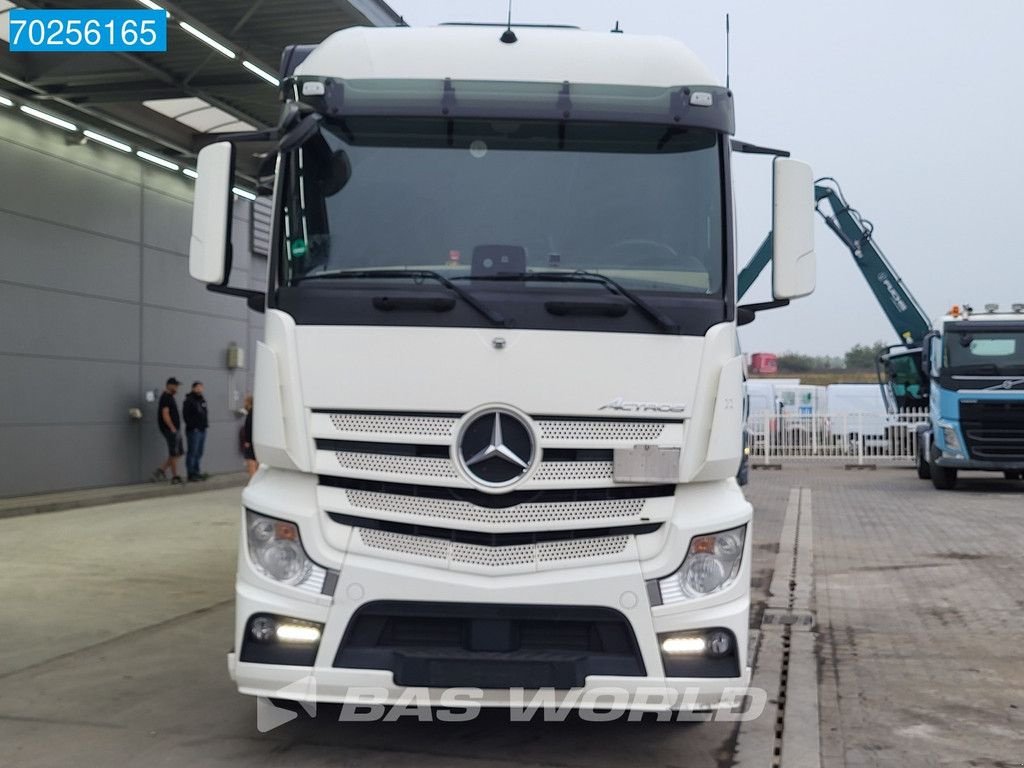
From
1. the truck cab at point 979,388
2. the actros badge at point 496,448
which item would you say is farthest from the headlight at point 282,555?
the truck cab at point 979,388

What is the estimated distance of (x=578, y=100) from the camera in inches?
205

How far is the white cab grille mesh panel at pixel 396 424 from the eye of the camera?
15.6 feet

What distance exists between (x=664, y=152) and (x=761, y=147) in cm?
64

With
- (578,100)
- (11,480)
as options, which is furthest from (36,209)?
(578,100)

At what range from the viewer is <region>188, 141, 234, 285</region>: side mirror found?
5.20 m

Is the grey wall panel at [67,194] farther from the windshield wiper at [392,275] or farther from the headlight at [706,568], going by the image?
the headlight at [706,568]

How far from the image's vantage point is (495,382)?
→ 475cm

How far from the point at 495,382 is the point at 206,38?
437 inches

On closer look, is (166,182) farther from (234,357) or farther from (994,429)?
(994,429)

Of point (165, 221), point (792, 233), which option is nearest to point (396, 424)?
point (792, 233)

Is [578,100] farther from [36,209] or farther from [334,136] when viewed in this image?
[36,209]

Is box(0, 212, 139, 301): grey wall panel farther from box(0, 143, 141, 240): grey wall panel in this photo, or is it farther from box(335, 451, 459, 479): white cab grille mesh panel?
box(335, 451, 459, 479): white cab grille mesh panel

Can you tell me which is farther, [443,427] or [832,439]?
[832,439]

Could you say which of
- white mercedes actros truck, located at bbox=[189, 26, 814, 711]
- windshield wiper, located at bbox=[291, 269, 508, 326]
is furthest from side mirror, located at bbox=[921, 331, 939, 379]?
windshield wiper, located at bbox=[291, 269, 508, 326]
